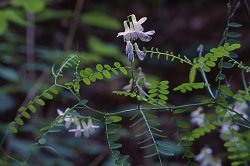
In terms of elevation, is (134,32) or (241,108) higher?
(134,32)

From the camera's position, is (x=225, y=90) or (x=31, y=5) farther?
(x=31, y=5)

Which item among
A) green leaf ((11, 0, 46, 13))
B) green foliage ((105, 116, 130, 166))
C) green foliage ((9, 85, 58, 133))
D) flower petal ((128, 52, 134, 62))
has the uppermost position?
green leaf ((11, 0, 46, 13))

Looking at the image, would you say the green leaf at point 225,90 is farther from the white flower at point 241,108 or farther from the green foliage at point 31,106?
the green foliage at point 31,106

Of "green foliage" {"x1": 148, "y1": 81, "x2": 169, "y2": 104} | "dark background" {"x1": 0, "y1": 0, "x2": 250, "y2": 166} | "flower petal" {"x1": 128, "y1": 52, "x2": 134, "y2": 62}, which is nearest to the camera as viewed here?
"flower petal" {"x1": 128, "y1": 52, "x2": 134, "y2": 62}

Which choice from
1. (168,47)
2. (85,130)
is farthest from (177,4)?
(85,130)

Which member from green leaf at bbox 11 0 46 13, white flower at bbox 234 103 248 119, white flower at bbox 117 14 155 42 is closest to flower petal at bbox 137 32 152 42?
white flower at bbox 117 14 155 42

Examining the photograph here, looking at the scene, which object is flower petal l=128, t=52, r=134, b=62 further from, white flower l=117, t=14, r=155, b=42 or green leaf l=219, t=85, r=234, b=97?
green leaf l=219, t=85, r=234, b=97

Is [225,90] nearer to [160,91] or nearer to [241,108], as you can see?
[160,91]

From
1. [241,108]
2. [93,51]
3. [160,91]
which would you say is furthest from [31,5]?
[160,91]

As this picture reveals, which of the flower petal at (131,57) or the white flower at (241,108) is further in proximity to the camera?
the white flower at (241,108)

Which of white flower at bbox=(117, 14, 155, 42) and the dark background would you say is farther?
the dark background

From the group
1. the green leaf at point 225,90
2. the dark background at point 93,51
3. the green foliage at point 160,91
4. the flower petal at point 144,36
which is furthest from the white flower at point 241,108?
the dark background at point 93,51
